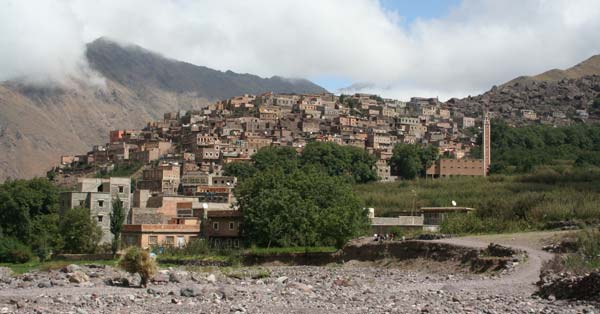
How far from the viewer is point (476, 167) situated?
417 feet

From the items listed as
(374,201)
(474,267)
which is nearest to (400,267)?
(474,267)

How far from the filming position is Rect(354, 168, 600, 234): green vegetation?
46156 mm

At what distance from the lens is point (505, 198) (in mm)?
59969

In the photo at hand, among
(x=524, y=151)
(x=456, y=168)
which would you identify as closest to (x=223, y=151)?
(x=456, y=168)

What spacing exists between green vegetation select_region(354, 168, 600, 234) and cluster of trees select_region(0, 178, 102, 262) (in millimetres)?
19325

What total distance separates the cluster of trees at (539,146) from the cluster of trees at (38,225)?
63143mm

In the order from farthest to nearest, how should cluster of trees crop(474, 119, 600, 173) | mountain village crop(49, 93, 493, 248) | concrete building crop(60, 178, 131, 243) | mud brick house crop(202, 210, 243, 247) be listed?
cluster of trees crop(474, 119, 600, 173)
mountain village crop(49, 93, 493, 248)
concrete building crop(60, 178, 131, 243)
mud brick house crop(202, 210, 243, 247)

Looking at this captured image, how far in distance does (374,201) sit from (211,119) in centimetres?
9280

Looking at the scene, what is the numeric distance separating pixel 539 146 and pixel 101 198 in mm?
92939

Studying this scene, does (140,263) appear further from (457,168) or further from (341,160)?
(457,168)

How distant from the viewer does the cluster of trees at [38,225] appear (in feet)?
168

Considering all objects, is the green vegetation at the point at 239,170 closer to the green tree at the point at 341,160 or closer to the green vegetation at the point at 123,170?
the green tree at the point at 341,160

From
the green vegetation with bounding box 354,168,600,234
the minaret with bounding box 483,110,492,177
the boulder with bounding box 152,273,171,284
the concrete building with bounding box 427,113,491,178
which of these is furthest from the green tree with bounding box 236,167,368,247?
the concrete building with bounding box 427,113,491,178

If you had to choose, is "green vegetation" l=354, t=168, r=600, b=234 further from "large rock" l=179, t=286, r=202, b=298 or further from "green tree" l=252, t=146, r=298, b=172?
"large rock" l=179, t=286, r=202, b=298
